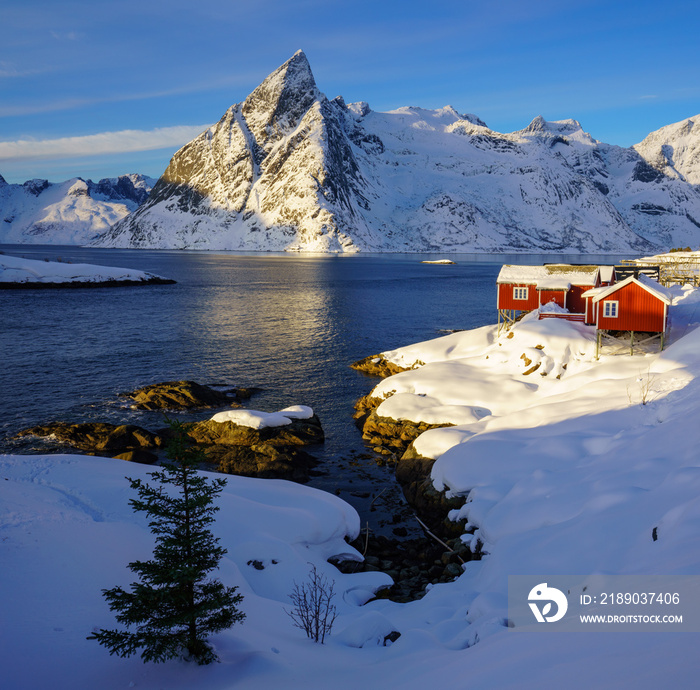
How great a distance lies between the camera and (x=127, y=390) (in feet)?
114

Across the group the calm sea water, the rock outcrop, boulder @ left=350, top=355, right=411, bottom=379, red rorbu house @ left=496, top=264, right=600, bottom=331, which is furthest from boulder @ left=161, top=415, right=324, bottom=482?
red rorbu house @ left=496, top=264, right=600, bottom=331

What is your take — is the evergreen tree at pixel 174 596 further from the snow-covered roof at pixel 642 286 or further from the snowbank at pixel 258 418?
the snow-covered roof at pixel 642 286

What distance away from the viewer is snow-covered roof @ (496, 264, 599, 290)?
40469mm

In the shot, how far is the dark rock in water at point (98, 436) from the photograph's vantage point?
25.3 meters

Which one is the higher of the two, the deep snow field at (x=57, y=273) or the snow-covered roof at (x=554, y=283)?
the deep snow field at (x=57, y=273)

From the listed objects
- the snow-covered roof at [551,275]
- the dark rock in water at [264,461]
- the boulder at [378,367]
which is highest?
the snow-covered roof at [551,275]

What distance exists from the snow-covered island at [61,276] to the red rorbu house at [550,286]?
83.9 m

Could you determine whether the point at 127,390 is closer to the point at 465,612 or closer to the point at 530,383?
the point at 530,383

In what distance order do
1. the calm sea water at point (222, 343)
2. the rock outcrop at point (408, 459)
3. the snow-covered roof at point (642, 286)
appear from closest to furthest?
the rock outcrop at point (408, 459) → the calm sea water at point (222, 343) → the snow-covered roof at point (642, 286)

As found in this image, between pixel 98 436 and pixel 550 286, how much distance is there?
32682mm

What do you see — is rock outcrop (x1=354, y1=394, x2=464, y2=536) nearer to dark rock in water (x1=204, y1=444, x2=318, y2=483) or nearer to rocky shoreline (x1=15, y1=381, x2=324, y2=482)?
rocky shoreline (x1=15, y1=381, x2=324, y2=482)

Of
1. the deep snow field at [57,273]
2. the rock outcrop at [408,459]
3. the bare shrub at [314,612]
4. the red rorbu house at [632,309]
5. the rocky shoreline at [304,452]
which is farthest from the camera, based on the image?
the deep snow field at [57,273]

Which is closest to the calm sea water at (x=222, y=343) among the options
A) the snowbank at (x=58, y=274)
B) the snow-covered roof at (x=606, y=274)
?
the snowbank at (x=58, y=274)

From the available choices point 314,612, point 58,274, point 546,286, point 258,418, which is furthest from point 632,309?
point 58,274
